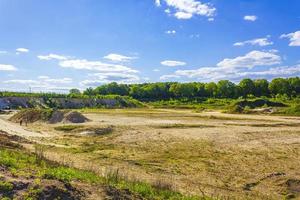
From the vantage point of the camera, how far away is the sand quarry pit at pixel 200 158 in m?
19.2

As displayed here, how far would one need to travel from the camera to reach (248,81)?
147750mm

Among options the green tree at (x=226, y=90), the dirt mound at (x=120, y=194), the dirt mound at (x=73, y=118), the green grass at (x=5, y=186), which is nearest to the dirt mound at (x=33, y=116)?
the dirt mound at (x=73, y=118)

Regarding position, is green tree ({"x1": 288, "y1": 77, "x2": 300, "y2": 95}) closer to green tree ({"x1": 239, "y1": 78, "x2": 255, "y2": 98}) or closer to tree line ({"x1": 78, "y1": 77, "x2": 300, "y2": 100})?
tree line ({"x1": 78, "y1": 77, "x2": 300, "y2": 100})

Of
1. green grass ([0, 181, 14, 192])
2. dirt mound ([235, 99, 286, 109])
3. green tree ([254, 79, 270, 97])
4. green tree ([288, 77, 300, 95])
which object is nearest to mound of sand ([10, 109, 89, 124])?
green grass ([0, 181, 14, 192])

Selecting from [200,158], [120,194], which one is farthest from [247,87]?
[120,194]

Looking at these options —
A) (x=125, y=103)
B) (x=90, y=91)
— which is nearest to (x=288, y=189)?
(x=125, y=103)

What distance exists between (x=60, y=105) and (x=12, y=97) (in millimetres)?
12300

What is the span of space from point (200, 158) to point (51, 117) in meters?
33.3

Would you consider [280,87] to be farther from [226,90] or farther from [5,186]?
[5,186]

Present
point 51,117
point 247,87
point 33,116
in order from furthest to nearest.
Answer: point 247,87, point 33,116, point 51,117

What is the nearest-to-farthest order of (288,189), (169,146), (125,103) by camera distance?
1. (288,189)
2. (169,146)
3. (125,103)

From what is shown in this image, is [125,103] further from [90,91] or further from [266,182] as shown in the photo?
[266,182]

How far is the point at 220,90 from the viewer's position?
495 ft

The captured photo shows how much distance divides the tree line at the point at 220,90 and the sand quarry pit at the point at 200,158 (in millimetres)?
104527
